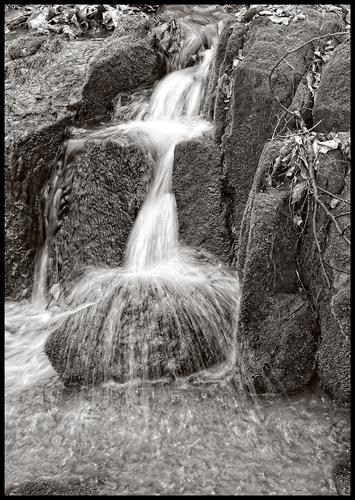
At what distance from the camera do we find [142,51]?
26.2ft

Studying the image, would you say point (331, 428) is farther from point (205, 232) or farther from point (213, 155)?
point (213, 155)

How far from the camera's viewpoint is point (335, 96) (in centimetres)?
474

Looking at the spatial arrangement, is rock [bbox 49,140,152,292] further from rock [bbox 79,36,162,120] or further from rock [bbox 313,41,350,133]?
rock [bbox 313,41,350,133]

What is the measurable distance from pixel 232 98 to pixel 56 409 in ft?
12.5

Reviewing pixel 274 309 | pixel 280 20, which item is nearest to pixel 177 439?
pixel 274 309

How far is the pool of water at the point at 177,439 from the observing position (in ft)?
11.7

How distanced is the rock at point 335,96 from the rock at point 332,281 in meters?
0.47

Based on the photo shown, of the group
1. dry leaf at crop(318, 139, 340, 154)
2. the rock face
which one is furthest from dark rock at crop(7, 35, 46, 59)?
dry leaf at crop(318, 139, 340, 154)

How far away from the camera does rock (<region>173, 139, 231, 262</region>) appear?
19.5 ft

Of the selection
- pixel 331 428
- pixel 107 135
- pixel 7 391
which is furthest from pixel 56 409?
pixel 107 135

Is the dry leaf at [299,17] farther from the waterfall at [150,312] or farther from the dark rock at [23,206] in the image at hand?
Result: the dark rock at [23,206]

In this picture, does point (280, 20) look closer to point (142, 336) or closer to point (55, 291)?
point (142, 336)

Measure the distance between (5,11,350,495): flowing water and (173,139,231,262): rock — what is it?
19 centimetres

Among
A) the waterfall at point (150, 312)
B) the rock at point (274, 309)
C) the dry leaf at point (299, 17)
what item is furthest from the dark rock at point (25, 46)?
the rock at point (274, 309)
